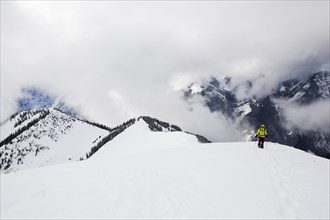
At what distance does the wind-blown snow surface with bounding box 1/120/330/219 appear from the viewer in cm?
1362

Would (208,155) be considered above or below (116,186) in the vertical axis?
above

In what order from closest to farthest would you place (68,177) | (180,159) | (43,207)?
1. (43,207)
2. (68,177)
3. (180,159)

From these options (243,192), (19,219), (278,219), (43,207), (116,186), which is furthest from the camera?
(116,186)

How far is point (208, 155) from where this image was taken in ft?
81.4

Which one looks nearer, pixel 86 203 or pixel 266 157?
pixel 86 203

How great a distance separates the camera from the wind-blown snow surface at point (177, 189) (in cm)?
1362

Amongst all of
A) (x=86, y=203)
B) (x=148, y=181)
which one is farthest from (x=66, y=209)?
(x=148, y=181)

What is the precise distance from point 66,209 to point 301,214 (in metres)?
11.5

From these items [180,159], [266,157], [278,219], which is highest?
[266,157]

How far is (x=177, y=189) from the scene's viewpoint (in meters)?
16.2

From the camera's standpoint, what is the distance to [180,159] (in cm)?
2345

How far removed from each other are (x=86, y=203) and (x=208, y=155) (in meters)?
12.9

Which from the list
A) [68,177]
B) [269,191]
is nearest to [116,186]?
[68,177]

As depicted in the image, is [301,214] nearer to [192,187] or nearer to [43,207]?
[192,187]
